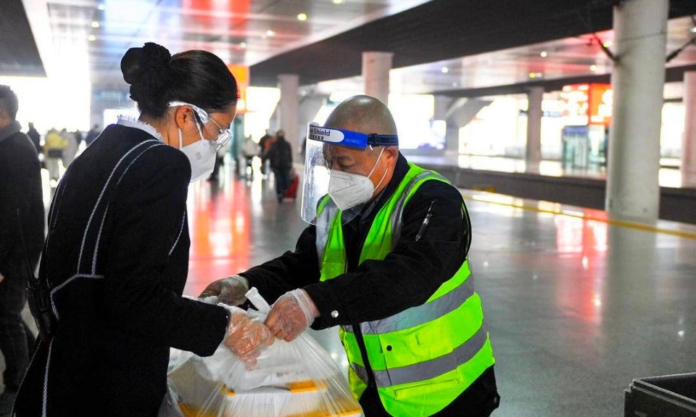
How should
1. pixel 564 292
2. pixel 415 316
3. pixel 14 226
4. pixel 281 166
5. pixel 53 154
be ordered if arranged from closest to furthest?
pixel 415 316 < pixel 14 226 < pixel 564 292 < pixel 281 166 < pixel 53 154

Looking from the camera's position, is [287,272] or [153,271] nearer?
[153,271]

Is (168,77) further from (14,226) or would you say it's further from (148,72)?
(14,226)

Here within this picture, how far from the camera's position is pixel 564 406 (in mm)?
4891

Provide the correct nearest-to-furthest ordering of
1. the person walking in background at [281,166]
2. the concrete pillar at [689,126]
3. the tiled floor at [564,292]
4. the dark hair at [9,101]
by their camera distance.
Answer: the dark hair at [9,101] < the tiled floor at [564,292] < the person walking in background at [281,166] < the concrete pillar at [689,126]

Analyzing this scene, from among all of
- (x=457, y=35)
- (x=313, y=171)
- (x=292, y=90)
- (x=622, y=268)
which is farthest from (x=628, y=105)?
(x=292, y=90)

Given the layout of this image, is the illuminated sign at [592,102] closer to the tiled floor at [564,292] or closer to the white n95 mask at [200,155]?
the tiled floor at [564,292]

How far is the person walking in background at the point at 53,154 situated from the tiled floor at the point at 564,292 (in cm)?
994

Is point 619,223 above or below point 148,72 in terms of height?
below

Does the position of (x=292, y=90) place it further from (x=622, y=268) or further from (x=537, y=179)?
(x=622, y=268)

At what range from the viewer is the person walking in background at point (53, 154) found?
77.3 ft

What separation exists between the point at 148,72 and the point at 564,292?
6770mm

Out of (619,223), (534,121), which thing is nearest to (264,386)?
(619,223)

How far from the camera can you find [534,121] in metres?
48.7

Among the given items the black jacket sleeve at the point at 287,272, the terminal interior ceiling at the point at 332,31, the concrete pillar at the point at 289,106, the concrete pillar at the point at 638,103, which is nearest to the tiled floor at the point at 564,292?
the concrete pillar at the point at 638,103
